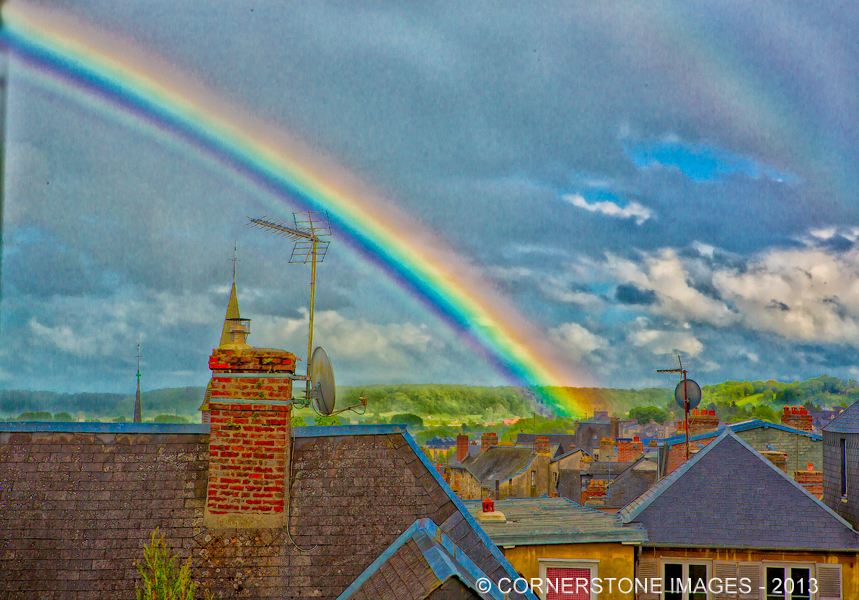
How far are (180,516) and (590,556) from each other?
38.4 feet

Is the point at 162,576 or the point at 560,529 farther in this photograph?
the point at 560,529

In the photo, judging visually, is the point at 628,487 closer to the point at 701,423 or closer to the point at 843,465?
the point at 701,423

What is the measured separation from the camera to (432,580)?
25.7 ft

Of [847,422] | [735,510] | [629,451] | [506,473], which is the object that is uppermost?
[847,422]

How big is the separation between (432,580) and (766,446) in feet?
92.1

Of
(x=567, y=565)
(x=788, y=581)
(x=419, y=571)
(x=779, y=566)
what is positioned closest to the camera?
(x=419, y=571)

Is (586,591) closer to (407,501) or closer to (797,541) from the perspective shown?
(797,541)

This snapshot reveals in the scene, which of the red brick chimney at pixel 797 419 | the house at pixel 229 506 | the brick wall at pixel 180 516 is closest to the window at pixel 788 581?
the house at pixel 229 506

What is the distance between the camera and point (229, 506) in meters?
9.45

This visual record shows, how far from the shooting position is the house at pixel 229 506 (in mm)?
9219

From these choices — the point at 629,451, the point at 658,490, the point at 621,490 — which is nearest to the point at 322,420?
the point at 658,490

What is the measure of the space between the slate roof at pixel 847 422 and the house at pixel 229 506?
14115 mm

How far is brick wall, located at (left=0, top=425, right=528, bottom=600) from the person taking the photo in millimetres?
9227

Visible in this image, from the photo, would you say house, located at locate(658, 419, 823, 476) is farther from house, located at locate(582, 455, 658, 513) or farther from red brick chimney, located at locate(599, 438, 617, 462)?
red brick chimney, located at locate(599, 438, 617, 462)
